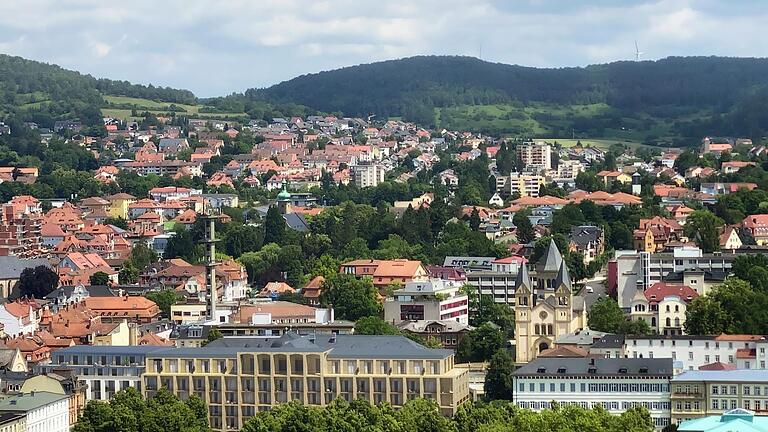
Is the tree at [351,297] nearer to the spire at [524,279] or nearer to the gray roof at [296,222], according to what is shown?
the spire at [524,279]

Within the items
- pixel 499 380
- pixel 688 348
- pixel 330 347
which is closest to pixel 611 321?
pixel 688 348

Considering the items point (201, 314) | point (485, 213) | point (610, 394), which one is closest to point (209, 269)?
point (201, 314)

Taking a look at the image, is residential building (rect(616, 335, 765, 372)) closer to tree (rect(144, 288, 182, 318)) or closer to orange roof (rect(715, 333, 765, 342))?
orange roof (rect(715, 333, 765, 342))

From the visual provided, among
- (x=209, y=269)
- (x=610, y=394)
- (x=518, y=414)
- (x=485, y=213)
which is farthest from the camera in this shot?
(x=485, y=213)

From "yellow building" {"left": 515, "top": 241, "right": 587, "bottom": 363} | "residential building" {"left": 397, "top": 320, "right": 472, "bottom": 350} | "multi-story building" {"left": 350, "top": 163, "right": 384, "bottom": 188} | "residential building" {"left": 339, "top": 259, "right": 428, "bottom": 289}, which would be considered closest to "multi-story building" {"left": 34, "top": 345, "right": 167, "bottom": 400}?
"residential building" {"left": 397, "top": 320, "right": 472, "bottom": 350}

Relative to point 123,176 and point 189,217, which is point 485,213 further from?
point 123,176

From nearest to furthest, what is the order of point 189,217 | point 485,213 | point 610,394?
1. point 610,394
2. point 485,213
3. point 189,217
